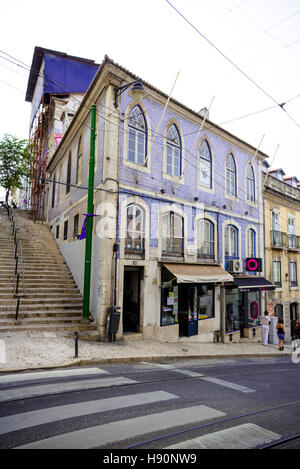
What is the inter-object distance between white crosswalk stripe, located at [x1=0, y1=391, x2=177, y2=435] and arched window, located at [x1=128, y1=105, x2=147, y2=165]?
28.9ft

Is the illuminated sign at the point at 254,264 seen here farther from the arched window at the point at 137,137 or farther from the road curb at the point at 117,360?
the arched window at the point at 137,137

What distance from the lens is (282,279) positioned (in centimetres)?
2006

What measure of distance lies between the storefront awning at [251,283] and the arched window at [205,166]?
509 cm

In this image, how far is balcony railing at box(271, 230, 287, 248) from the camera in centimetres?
1953

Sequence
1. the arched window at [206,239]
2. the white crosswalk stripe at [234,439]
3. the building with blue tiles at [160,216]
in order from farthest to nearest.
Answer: the arched window at [206,239] → the building with blue tiles at [160,216] → the white crosswalk stripe at [234,439]

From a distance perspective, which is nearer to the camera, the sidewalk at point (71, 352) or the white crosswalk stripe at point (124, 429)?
the white crosswalk stripe at point (124, 429)

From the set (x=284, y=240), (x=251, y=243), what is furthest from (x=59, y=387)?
(x=284, y=240)

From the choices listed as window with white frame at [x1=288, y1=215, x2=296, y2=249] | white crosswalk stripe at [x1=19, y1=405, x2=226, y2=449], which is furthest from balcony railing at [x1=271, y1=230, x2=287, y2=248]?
white crosswalk stripe at [x1=19, y1=405, x2=226, y2=449]

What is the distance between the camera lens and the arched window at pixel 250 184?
59.8 feet

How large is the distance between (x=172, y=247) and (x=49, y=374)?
7629 mm

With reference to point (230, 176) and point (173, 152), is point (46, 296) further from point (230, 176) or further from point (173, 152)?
point (230, 176)

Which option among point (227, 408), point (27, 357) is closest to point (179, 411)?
point (227, 408)

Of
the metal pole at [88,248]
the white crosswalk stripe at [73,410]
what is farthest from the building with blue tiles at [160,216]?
the white crosswalk stripe at [73,410]
